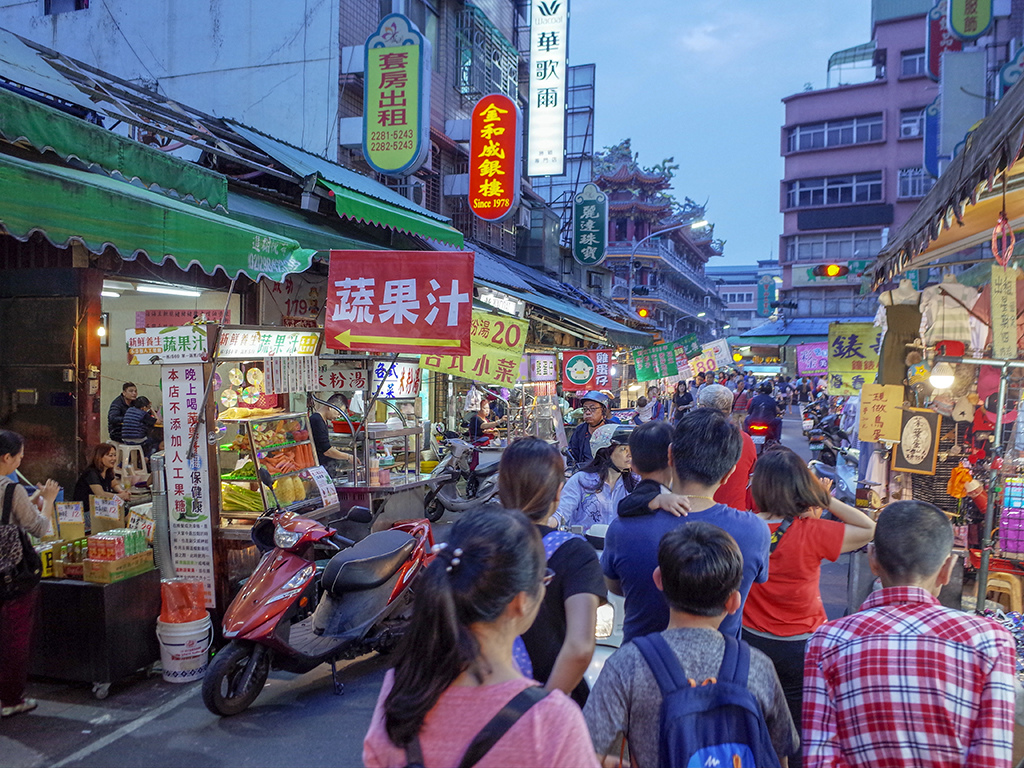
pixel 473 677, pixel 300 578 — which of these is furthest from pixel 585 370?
pixel 473 677

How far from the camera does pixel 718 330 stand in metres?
82.2

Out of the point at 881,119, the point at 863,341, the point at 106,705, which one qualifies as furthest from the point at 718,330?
the point at 106,705

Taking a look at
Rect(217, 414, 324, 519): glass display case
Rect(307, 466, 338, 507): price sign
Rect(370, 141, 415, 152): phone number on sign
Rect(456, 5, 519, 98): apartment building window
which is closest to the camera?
Rect(217, 414, 324, 519): glass display case

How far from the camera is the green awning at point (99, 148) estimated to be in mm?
4957

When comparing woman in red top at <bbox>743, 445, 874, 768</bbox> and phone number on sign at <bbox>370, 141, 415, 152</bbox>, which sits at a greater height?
phone number on sign at <bbox>370, 141, 415, 152</bbox>

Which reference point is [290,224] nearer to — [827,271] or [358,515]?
[358,515]

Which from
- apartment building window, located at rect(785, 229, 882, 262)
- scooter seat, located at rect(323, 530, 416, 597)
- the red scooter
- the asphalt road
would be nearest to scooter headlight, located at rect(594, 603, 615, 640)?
the red scooter

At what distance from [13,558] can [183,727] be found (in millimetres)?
1447

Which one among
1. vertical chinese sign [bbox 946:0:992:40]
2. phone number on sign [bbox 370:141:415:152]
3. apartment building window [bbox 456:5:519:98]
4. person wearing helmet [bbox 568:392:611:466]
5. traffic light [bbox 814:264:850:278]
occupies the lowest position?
person wearing helmet [bbox 568:392:611:466]

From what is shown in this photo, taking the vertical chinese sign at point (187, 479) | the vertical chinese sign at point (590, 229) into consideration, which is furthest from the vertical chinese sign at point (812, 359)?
the vertical chinese sign at point (187, 479)

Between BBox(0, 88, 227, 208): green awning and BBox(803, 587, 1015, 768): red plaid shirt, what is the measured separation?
550 centimetres

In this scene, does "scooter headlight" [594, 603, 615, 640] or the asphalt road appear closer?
"scooter headlight" [594, 603, 615, 640]

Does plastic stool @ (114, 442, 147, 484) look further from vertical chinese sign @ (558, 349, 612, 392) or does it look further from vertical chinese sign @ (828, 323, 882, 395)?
vertical chinese sign @ (828, 323, 882, 395)

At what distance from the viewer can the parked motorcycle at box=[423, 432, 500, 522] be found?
1078 centimetres
